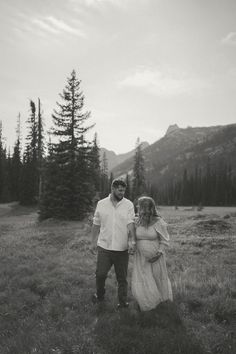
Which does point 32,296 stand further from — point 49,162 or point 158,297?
point 49,162

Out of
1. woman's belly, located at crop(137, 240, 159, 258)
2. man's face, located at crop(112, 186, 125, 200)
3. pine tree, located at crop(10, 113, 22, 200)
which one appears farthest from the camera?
pine tree, located at crop(10, 113, 22, 200)

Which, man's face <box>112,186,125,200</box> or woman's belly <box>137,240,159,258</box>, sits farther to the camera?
man's face <box>112,186,125,200</box>

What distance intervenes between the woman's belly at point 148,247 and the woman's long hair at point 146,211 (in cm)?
33

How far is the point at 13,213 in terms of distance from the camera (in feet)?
113

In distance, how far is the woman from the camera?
5539mm

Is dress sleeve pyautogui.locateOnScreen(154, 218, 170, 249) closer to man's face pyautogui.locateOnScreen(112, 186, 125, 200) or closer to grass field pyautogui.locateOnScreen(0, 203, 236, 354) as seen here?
man's face pyautogui.locateOnScreen(112, 186, 125, 200)

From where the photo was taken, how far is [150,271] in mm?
5652

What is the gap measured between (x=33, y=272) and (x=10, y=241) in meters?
6.48

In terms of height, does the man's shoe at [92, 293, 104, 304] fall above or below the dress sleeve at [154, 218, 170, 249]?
below

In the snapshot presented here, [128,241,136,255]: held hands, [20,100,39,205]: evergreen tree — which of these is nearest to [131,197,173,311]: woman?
[128,241,136,255]: held hands

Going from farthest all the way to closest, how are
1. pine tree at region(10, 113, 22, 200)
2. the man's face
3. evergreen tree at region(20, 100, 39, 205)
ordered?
1. pine tree at region(10, 113, 22, 200)
2. evergreen tree at region(20, 100, 39, 205)
3. the man's face

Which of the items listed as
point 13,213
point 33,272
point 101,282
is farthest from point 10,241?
point 13,213

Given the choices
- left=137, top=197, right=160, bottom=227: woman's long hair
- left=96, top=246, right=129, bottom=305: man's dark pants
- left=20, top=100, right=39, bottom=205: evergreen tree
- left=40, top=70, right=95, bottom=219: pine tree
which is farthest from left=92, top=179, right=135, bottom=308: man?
left=20, top=100, right=39, bottom=205: evergreen tree

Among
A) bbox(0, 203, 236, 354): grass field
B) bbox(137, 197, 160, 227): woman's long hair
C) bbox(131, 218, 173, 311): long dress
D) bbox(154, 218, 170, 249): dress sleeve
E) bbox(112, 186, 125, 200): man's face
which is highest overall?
bbox(112, 186, 125, 200): man's face
